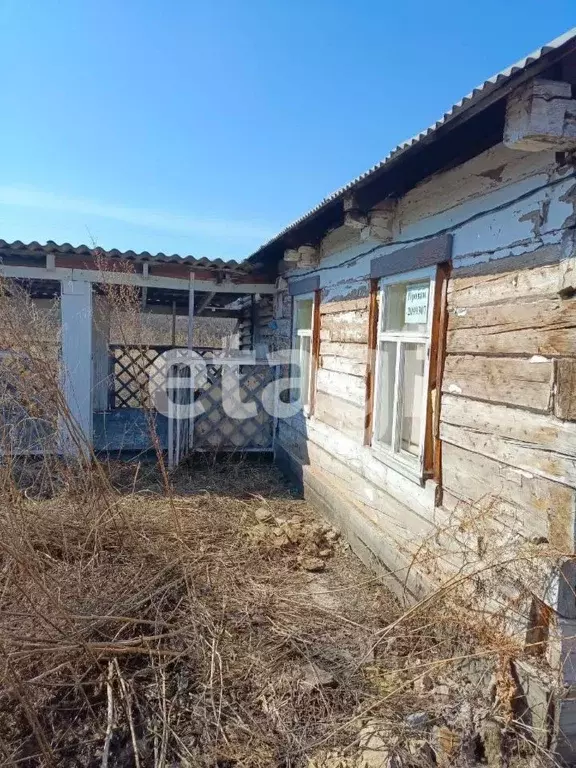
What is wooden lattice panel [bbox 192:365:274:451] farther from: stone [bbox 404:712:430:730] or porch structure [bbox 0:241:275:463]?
stone [bbox 404:712:430:730]

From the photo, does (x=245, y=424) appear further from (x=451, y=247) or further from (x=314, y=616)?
(x=451, y=247)

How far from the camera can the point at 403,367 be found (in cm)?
373

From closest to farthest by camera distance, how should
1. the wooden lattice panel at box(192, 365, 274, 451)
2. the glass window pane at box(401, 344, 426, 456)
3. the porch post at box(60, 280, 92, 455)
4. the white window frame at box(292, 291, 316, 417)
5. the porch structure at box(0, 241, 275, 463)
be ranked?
the glass window pane at box(401, 344, 426, 456), the white window frame at box(292, 291, 316, 417), the porch structure at box(0, 241, 275, 463), the porch post at box(60, 280, 92, 455), the wooden lattice panel at box(192, 365, 274, 451)

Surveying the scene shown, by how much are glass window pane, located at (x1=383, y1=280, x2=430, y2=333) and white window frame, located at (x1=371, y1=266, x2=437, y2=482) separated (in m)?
0.04

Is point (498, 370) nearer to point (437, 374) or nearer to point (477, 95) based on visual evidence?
point (437, 374)

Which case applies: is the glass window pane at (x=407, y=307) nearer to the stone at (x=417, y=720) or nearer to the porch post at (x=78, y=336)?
the stone at (x=417, y=720)

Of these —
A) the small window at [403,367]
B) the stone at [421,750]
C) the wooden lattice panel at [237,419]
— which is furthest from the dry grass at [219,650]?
the wooden lattice panel at [237,419]

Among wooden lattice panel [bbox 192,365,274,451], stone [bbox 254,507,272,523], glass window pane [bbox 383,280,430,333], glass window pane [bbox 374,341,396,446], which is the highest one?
glass window pane [bbox 383,280,430,333]

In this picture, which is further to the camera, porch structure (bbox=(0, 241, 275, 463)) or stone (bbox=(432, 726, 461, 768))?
porch structure (bbox=(0, 241, 275, 463))

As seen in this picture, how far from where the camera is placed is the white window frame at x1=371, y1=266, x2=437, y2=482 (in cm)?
323

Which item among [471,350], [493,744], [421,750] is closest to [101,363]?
[471,350]

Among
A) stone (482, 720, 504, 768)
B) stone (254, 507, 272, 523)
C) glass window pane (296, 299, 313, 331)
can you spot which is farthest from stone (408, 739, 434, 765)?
glass window pane (296, 299, 313, 331)

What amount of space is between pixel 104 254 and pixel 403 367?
4065 millimetres

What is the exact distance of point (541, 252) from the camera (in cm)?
234
